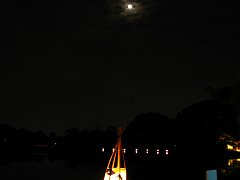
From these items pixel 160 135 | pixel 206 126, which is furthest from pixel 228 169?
Answer: pixel 160 135

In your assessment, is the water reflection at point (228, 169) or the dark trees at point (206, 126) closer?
the water reflection at point (228, 169)

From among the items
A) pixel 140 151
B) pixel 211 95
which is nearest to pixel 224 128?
pixel 211 95

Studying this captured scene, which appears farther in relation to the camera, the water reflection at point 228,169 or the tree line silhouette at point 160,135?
the tree line silhouette at point 160,135

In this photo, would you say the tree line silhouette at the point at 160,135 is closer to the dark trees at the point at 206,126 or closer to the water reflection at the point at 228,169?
the dark trees at the point at 206,126

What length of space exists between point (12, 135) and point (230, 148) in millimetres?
31557

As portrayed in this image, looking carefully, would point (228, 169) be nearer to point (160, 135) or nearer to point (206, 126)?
point (206, 126)

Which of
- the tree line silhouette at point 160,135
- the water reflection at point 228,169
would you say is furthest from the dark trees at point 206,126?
the water reflection at point 228,169

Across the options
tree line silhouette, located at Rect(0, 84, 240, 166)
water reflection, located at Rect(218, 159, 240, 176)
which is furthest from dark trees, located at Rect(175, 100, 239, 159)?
water reflection, located at Rect(218, 159, 240, 176)

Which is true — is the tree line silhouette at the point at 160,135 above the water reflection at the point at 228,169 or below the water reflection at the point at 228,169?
above

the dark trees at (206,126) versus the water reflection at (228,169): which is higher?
the dark trees at (206,126)

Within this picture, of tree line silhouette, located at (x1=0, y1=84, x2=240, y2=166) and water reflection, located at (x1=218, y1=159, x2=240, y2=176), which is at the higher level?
tree line silhouette, located at (x1=0, y1=84, x2=240, y2=166)

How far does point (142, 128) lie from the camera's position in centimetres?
4925

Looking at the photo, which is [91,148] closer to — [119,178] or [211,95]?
[211,95]

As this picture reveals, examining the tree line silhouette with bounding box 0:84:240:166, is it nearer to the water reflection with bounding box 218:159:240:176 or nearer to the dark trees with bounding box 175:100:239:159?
the dark trees with bounding box 175:100:239:159
